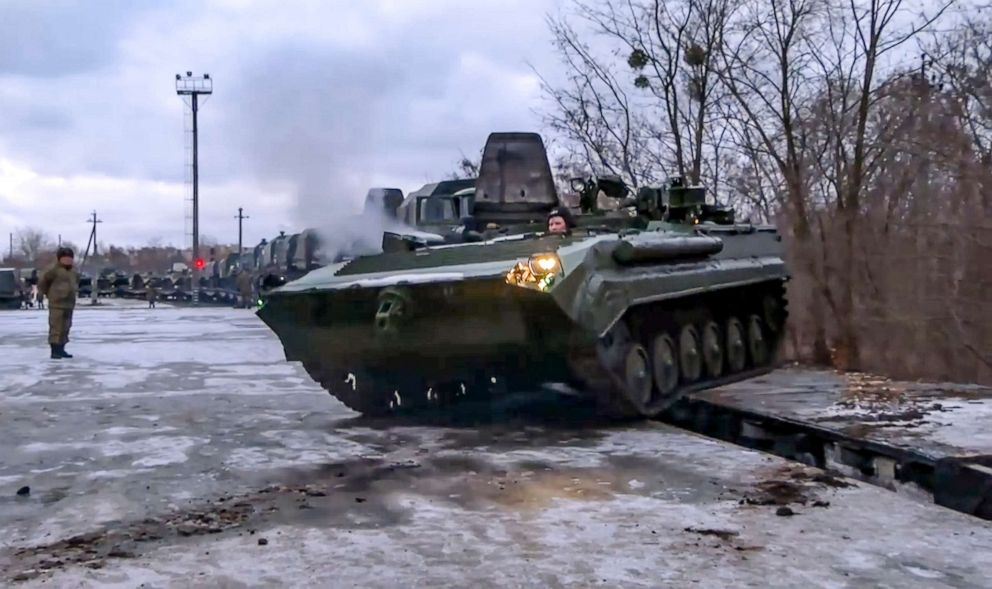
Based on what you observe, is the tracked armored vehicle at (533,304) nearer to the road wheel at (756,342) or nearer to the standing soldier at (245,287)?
the road wheel at (756,342)

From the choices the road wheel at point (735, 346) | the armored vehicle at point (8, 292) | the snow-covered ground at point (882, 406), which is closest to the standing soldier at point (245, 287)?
the armored vehicle at point (8, 292)

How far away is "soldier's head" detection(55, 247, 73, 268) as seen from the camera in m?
15.1

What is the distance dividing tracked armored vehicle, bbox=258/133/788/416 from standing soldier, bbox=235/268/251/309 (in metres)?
26.4

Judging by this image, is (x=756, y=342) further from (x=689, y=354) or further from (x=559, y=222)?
(x=559, y=222)

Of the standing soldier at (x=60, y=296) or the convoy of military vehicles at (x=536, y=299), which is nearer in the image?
the convoy of military vehicles at (x=536, y=299)

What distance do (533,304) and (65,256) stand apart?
9.15 meters

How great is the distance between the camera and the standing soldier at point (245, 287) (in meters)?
36.6

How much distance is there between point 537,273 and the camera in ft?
25.0

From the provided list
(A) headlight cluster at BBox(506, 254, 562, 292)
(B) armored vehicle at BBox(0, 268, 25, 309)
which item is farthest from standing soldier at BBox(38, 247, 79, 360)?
(B) armored vehicle at BBox(0, 268, 25, 309)

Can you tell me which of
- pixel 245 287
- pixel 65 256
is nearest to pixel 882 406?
pixel 65 256

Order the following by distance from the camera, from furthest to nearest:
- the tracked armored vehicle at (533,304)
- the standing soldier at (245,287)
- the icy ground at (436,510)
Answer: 1. the standing soldier at (245,287)
2. the tracked armored vehicle at (533,304)
3. the icy ground at (436,510)

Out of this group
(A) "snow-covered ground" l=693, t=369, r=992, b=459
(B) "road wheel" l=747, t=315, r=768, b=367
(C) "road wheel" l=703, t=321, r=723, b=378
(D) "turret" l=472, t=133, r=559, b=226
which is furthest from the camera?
(B) "road wheel" l=747, t=315, r=768, b=367

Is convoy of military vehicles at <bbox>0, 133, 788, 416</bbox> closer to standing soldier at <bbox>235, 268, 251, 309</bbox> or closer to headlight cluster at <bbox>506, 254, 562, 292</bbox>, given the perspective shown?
headlight cluster at <bbox>506, 254, 562, 292</bbox>

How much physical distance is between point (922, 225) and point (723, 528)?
9.91m
